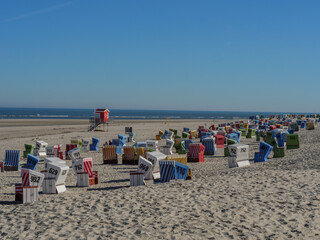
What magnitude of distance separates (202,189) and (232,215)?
279 cm

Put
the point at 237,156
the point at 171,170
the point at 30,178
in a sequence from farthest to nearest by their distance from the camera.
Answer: the point at 237,156
the point at 171,170
the point at 30,178

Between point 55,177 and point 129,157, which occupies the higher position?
point 55,177

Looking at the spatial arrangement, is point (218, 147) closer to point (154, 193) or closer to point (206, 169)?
point (206, 169)

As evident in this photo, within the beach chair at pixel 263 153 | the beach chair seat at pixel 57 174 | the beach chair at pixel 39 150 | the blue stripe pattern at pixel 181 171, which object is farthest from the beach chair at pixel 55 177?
the beach chair at pixel 39 150

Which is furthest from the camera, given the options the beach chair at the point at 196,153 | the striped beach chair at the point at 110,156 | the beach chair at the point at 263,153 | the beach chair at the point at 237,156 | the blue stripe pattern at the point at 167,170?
the striped beach chair at the point at 110,156

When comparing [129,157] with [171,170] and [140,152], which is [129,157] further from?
[171,170]

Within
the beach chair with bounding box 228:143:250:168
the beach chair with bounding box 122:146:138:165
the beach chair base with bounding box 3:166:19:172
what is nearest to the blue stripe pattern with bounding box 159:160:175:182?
the beach chair with bounding box 228:143:250:168

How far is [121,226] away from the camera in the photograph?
909 centimetres

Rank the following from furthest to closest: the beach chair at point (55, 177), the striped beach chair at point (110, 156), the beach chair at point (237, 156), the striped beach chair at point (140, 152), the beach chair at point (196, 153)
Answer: the striped beach chair at point (110, 156) → the beach chair at point (196, 153) → the striped beach chair at point (140, 152) → the beach chair at point (237, 156) → the beach chair at point (55, 177)

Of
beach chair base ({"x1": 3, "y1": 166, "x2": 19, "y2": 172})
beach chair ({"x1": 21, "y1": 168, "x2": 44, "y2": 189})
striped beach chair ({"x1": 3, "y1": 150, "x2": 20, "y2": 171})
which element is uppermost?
beach chair ({"x1": 21, "y1": 168, "x2": 44, "y2": 189})

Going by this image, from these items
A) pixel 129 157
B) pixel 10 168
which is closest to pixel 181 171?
pixel 129 157

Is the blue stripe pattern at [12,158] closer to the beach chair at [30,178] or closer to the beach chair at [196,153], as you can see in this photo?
the beach chair at [30,178]

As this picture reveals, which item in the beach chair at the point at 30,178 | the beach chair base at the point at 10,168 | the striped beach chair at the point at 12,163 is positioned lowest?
the beach chair base at the point at 10,168

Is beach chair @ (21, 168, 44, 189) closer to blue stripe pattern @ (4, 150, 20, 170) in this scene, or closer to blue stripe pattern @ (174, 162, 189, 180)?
blue stripe pattern @ (174, 162, 189, 180)
